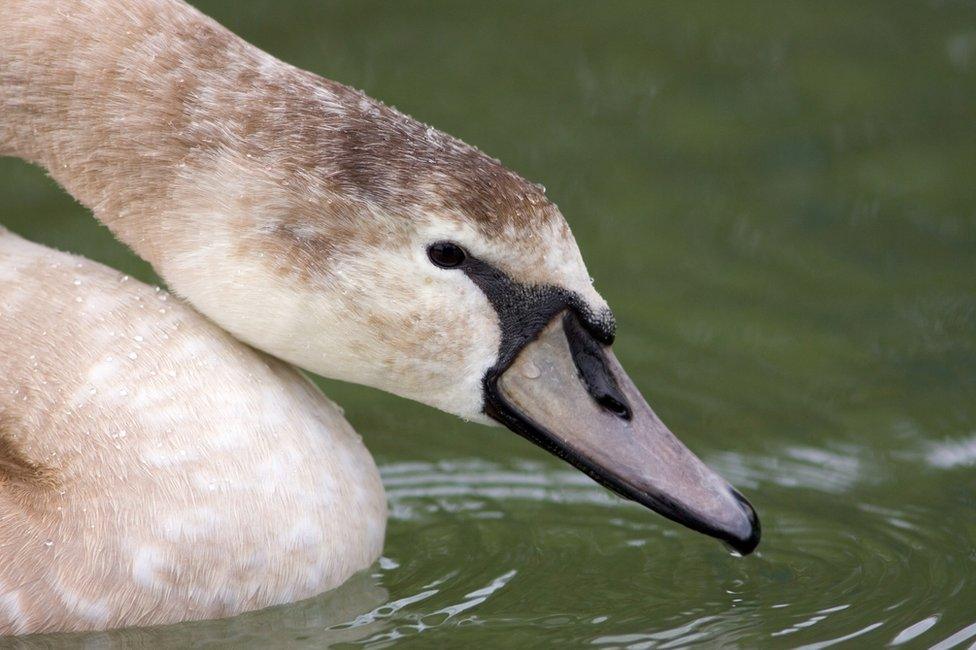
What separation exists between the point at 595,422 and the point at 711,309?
7.49 feet

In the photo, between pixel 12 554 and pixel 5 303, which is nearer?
pixel 12 554

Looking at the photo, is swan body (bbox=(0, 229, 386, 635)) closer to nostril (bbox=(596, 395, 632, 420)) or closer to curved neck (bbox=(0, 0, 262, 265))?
curved neck (bbox=(0, 0, 262, 265))

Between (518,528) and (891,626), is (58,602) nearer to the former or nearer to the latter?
(518,528)

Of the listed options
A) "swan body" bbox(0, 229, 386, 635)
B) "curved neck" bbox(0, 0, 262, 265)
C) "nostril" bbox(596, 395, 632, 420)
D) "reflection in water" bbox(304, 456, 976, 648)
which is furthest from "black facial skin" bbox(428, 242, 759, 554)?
"curved neck" bbox(0, 0, 262, 265)

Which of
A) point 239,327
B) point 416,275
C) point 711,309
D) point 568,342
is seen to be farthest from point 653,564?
point 711,309

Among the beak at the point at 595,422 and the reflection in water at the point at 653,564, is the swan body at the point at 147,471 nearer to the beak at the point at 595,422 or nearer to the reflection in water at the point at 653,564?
the reflection in water at the point at 653,564

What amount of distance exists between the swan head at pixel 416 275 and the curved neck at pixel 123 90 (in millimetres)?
58

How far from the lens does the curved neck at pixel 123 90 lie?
4285 millimetres

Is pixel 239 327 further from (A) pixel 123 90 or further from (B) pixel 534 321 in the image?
(B) pixel 534 321

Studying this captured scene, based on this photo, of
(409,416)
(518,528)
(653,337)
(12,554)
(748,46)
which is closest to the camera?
(12,554)

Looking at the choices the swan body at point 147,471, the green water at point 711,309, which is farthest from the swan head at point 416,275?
the green water at point 711,309

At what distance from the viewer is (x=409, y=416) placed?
19.5ft

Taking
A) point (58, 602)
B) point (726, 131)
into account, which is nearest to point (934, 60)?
point (726, 131)

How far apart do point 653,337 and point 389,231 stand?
7.72ft
